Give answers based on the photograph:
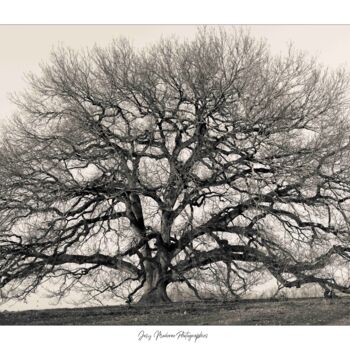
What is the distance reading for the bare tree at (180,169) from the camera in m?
19.8

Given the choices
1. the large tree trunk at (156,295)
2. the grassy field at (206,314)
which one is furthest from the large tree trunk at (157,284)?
the grassy field at (206,314)

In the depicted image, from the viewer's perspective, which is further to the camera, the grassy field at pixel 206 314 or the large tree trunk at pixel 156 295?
the large tree trunk at pixel 156 295

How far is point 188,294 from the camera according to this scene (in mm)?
22016

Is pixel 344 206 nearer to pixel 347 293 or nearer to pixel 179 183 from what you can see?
pixel 347 293

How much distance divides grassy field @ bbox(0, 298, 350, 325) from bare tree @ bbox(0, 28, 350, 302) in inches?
39.1

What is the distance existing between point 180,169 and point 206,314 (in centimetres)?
394

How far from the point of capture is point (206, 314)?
58.2ft

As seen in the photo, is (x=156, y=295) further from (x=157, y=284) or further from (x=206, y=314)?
(x=206, y=314)

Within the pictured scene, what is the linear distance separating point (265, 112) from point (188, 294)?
5757 millimetres

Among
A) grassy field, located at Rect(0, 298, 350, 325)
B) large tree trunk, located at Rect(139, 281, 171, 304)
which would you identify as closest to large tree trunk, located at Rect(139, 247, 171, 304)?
large tree trunk, located at Rect(139, 281, 171, 304)

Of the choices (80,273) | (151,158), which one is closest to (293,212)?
(151,158)

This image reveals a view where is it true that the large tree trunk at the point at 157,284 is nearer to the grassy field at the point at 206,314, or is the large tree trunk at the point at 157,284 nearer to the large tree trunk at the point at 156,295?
the large tree trunk at the point at 156,295

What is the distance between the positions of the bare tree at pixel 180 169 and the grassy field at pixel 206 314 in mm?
994

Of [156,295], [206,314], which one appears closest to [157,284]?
[156,295]
